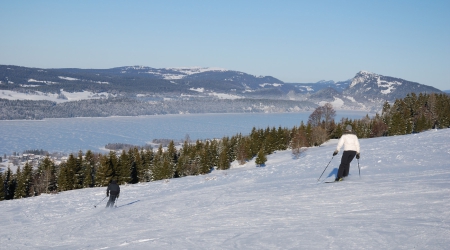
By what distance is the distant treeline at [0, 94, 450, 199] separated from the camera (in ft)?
168

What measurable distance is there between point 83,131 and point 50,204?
186m

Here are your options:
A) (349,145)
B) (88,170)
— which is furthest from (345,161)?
(88,170)

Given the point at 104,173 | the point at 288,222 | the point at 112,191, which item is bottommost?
the point at 104,173

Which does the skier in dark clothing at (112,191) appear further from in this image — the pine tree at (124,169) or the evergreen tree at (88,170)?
the pine tree at (124,169)

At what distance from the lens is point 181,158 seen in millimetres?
60250

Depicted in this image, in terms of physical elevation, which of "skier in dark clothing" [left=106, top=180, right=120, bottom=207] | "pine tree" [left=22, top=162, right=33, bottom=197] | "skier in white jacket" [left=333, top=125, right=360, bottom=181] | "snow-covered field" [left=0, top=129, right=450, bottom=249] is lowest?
"pine tree" [left=22, top=162, right=33, bottom=197]

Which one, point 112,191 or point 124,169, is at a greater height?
point 112,191

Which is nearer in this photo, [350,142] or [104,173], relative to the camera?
[350,142]

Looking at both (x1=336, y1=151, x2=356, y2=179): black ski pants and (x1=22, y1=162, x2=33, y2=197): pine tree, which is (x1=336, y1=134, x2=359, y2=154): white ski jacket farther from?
(x1=22, y1=162, x2=33, y2=197): pine tree

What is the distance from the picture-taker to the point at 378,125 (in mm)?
72000

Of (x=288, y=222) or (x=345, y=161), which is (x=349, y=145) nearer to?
(x=345, y=161)

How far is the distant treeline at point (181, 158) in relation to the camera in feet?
168

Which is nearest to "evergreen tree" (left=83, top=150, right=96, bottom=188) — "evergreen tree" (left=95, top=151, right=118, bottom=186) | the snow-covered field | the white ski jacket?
"evergreen tree" (left=95, top=151, right=118, bottom=186)

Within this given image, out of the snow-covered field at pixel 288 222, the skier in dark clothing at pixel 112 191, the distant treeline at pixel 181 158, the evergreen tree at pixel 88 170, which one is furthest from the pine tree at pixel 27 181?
the snow-covered field at pixel 288 222
